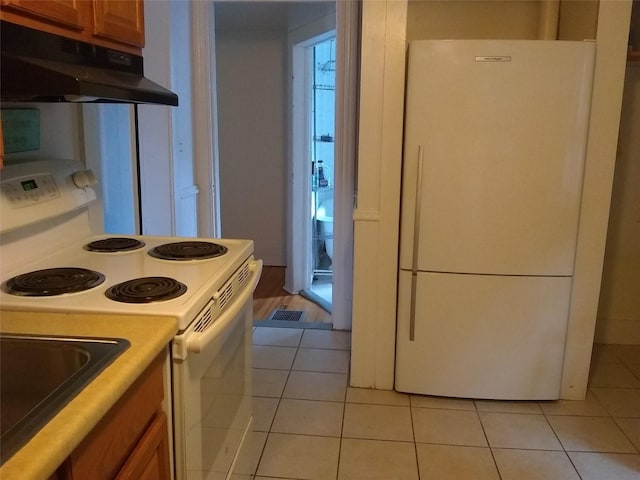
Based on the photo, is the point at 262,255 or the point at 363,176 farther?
the point at 262,255

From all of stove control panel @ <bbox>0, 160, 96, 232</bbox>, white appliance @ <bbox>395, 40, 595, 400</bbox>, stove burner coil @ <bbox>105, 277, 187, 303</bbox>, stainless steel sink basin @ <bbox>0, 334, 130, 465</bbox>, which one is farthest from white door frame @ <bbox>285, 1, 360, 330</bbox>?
stainless steel sink basin @ <bbox>0, 334, 130, 465</bbox>

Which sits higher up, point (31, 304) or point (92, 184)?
point (92, 184)

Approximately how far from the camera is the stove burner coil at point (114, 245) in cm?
189

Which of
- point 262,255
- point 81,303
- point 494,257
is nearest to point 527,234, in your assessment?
point 494,257

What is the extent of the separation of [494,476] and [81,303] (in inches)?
62.8

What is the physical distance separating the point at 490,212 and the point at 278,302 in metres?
2.04

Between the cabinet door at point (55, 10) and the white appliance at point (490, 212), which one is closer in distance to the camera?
the cabinet door at point (55, 10)

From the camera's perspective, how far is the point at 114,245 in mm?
1936

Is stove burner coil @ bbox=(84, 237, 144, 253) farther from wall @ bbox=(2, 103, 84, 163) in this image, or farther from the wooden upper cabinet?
the wooden upper cabinet

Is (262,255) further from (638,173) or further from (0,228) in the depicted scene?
(0,228)

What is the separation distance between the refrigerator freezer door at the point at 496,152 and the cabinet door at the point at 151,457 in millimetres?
1531

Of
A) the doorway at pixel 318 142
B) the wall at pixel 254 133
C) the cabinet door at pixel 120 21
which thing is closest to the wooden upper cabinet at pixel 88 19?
the cabinet door at pixel 120 21

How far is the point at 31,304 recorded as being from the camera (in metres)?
1.33

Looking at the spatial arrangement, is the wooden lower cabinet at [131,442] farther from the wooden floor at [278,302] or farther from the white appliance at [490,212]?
the wooden floor at [278,302]
